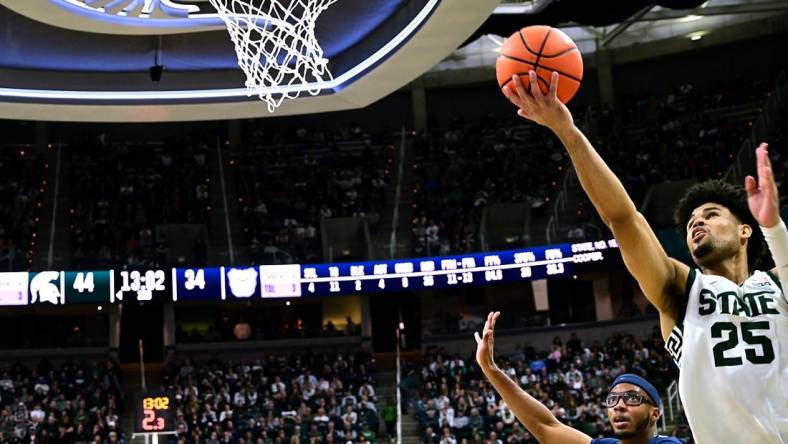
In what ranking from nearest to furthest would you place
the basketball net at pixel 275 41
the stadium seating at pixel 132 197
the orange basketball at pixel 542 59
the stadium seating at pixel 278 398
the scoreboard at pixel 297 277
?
the orange basketball at pixel 542 59
the basketball net at pixel 275 41
the stadium seating at pixel 278 398
the scoreboard at pixel 297 277
the stadium seating at pixel 132 197

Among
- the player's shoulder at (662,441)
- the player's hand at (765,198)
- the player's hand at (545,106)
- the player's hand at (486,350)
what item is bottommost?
the player's shoulder at (662,441)

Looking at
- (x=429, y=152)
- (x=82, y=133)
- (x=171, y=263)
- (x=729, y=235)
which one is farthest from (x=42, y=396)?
(x=729, y=235)

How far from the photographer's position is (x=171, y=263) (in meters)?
20.9

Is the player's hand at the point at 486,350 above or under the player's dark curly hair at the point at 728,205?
under

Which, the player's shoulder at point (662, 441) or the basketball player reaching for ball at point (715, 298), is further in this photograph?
the player's shoulder at point (662, 441)

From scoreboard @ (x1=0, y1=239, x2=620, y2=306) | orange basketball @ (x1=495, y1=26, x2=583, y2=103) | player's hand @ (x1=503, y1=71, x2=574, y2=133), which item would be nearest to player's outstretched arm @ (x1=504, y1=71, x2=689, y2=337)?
player's hand @ (x1=503, y1=71, x2=574, y2=133)

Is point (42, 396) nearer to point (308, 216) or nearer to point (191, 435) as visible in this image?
point (191, 435)

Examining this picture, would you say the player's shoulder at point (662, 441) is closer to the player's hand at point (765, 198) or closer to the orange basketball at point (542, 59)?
the player's hand at point (765, 198)

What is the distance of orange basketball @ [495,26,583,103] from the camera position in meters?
3.74

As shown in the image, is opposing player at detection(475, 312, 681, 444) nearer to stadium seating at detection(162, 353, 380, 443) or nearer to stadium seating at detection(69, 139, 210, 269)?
stadium seating at detection(162, 353, 380, 443)

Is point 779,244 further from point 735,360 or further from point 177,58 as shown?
point 177,58

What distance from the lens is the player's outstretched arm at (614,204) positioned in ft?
9.43

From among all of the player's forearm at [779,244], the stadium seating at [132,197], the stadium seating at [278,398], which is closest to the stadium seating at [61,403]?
the stadium seating at [278,398]

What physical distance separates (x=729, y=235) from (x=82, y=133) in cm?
2629
